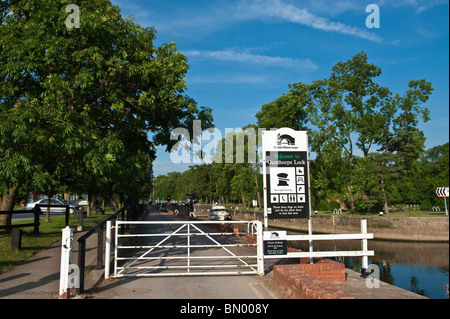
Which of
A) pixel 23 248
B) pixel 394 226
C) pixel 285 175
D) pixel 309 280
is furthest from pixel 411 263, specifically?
pixel 23 248

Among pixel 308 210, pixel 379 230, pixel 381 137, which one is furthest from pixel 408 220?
pixel 308 210

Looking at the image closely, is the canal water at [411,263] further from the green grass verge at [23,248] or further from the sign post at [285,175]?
the green grass verge at [23,248]

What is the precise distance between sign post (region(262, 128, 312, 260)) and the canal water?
273 inches

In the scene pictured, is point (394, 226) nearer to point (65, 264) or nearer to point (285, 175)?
point (285, 175)

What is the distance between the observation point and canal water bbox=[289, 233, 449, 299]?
45.0 feet

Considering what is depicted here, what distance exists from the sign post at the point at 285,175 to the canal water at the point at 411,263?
6.94 metres

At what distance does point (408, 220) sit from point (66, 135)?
93.4 feet

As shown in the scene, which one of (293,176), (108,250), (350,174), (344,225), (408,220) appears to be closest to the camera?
(108,250)

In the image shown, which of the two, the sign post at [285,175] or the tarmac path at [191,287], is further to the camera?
the sign post at [285,175]

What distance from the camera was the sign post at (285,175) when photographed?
8266 millimetres

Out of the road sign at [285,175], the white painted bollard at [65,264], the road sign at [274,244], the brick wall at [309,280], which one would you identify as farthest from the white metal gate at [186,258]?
the white painted bollard at [65,264]

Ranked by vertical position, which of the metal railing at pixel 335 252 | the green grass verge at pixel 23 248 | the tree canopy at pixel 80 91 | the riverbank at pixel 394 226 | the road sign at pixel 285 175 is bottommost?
the riverbank at pixel 394 226
